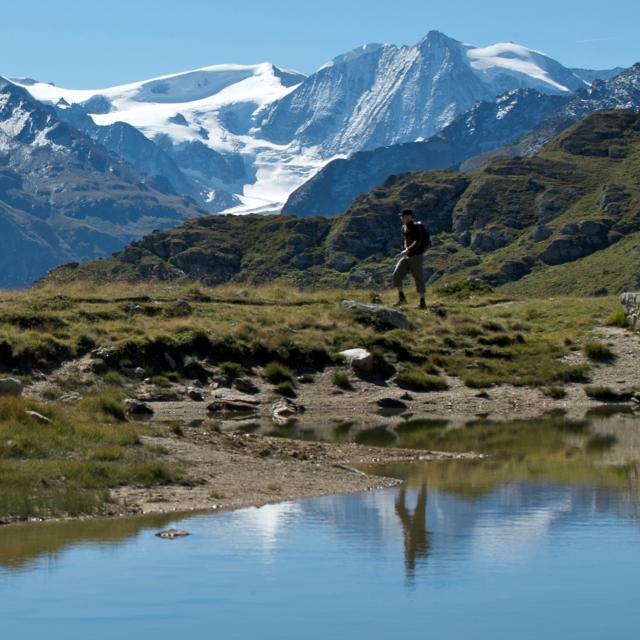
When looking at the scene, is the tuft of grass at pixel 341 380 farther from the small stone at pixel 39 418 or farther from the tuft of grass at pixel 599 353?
the small stone at pixel 39 418

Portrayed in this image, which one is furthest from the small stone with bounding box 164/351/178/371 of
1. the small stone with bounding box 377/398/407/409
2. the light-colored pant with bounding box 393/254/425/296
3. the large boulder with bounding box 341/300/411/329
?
the light-colored pant with bounding box 393/254/425/296

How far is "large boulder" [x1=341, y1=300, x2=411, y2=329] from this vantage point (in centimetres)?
4388

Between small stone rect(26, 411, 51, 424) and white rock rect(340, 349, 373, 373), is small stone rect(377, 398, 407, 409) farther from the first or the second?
small stone rect(26, 411, 51, 424)

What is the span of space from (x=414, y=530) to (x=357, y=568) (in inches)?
94.4

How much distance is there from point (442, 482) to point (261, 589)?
8.64 m

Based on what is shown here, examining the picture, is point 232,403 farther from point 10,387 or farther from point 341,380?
point 10,387

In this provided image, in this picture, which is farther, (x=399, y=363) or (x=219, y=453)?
(x=399, y=363)

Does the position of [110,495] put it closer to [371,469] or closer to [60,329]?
[371,469]

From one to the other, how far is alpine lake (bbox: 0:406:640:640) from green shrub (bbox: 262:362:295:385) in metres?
14.8

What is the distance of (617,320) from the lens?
46.5 m

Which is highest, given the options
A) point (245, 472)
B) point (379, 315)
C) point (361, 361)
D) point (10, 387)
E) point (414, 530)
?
point (379, 315)

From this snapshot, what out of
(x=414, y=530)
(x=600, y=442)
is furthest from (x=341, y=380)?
(x=414, y=530)

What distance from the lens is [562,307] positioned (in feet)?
164

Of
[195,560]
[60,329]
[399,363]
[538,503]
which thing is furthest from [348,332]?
[195,560]
